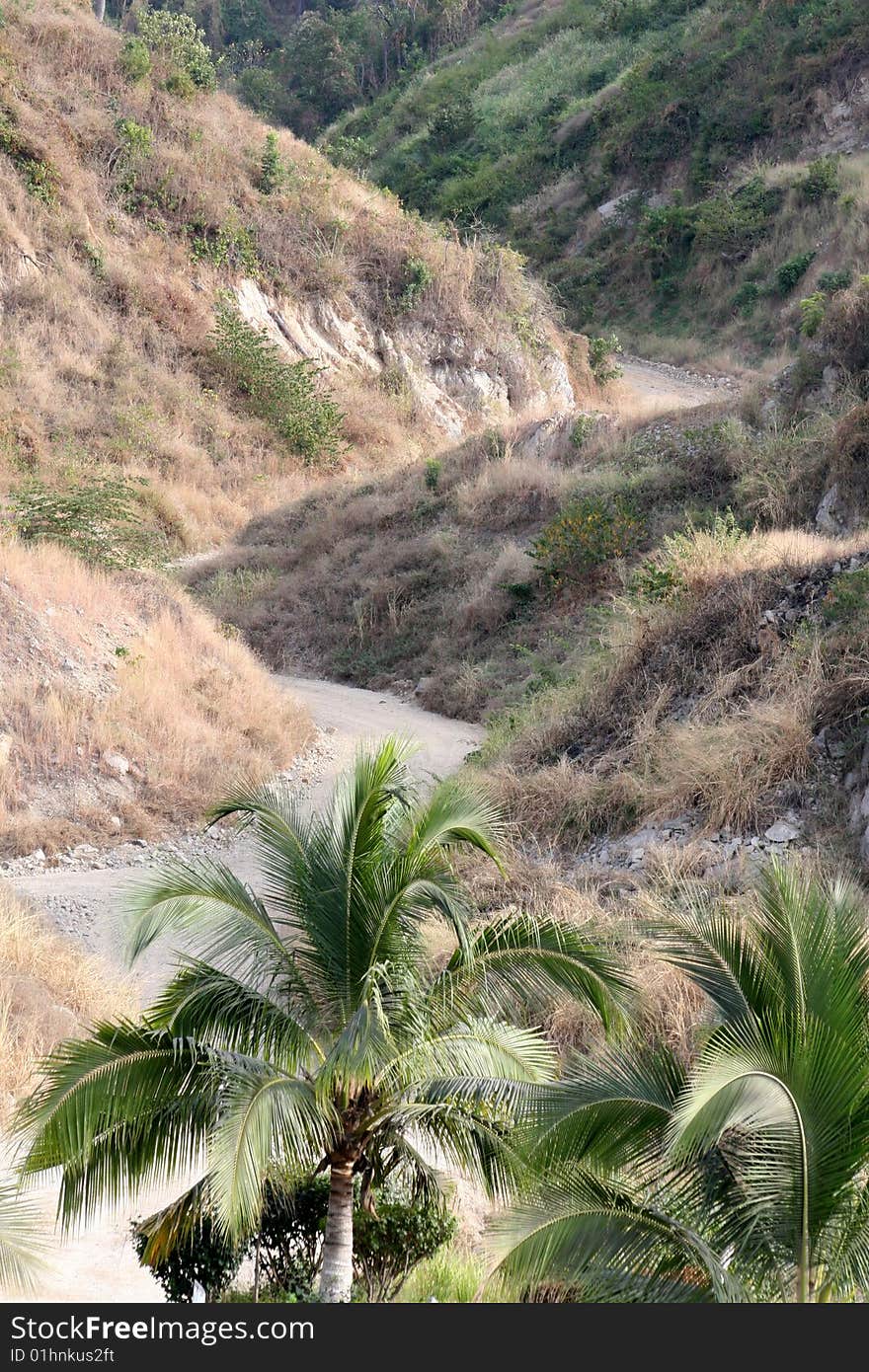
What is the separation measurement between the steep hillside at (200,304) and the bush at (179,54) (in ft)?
0.21

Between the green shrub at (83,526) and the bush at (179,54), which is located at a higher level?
the bush at (179,54)

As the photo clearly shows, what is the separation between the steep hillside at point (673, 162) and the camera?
33562 millimetres

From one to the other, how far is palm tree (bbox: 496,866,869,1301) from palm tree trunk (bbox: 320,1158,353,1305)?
864mm

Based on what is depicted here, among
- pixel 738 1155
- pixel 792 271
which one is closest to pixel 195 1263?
pixel 738 1155

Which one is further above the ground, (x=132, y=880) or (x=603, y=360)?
(x=603, y=360)

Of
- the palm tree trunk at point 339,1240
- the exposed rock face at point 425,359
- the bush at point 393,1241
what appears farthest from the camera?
the exposed rock face at point 425,359

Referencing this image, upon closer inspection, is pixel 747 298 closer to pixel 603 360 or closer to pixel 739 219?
pixel 739 219

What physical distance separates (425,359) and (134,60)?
30.2ft

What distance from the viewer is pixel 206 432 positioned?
24.8 meters

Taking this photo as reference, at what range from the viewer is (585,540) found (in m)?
17.5

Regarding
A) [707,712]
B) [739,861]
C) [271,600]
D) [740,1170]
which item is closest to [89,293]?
[271,600]

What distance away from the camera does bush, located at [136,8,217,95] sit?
94.9 ft

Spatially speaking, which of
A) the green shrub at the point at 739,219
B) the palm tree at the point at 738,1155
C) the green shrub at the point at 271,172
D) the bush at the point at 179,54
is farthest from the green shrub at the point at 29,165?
the palm tree at the point at 738,1155

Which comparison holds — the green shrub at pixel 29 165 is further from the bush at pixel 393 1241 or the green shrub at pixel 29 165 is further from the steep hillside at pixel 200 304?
the bush at pixel 393 1241
